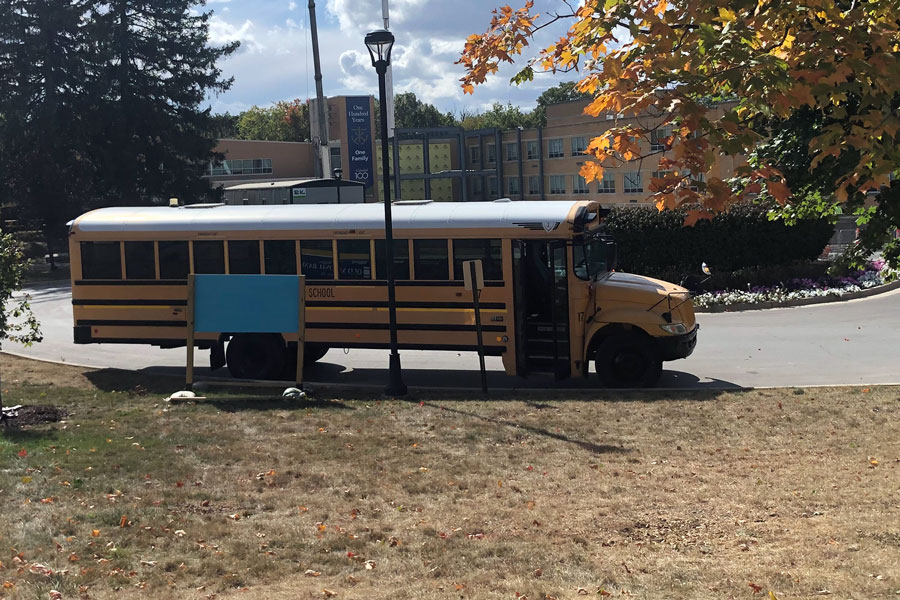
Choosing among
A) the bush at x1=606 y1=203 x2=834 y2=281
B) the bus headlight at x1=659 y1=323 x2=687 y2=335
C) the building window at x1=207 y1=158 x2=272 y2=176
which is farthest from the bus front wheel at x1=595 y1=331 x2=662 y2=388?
the building window at x1=207 y1=158 x2=272 y2=176

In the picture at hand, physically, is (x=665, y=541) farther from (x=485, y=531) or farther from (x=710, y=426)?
(x=710, y=426)

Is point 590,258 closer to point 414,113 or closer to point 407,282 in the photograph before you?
point 407,282

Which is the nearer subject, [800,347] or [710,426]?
[710,426]

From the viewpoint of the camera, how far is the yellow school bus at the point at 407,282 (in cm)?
1442

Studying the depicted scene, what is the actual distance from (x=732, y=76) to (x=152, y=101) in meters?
53.3

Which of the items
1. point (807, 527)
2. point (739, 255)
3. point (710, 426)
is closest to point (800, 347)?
point (710, 426)

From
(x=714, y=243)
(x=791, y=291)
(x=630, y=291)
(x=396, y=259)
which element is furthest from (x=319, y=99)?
(x=630, y=291)

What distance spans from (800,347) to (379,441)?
9.76 meters

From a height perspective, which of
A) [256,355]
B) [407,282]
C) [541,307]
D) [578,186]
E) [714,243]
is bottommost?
[256,355]

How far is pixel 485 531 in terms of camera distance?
7.73 m

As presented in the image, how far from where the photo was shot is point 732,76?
17.6ft

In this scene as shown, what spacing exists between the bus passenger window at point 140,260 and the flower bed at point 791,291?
13142 mm

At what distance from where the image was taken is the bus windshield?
1437 cm

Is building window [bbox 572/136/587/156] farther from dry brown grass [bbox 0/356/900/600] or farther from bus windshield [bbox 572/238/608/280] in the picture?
dry brown grass [bbox 0/356/900/600]
